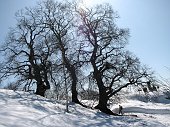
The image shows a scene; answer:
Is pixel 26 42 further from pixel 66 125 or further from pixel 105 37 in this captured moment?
pixel 66 125

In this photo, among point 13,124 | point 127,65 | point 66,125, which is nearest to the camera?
point 13,124

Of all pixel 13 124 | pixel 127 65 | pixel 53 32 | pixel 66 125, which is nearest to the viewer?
pixel 13 124

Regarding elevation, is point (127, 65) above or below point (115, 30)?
below

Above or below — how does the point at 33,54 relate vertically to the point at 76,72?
above

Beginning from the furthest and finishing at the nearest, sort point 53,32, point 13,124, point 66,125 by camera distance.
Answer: point 53,32
point 66,125
point 13,124

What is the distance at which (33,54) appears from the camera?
33469 mm

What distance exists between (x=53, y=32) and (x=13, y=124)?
20518 millimetres

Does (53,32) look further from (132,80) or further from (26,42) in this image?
(132,80)

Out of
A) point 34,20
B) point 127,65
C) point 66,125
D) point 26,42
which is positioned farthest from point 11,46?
point 66,125

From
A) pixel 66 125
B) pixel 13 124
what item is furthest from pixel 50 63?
pixel 13 124

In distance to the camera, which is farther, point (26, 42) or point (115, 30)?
point (26, 42)

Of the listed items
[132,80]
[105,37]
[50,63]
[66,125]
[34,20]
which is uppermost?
[34,20]

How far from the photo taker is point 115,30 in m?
31.0

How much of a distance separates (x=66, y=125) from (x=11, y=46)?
67.6ft
